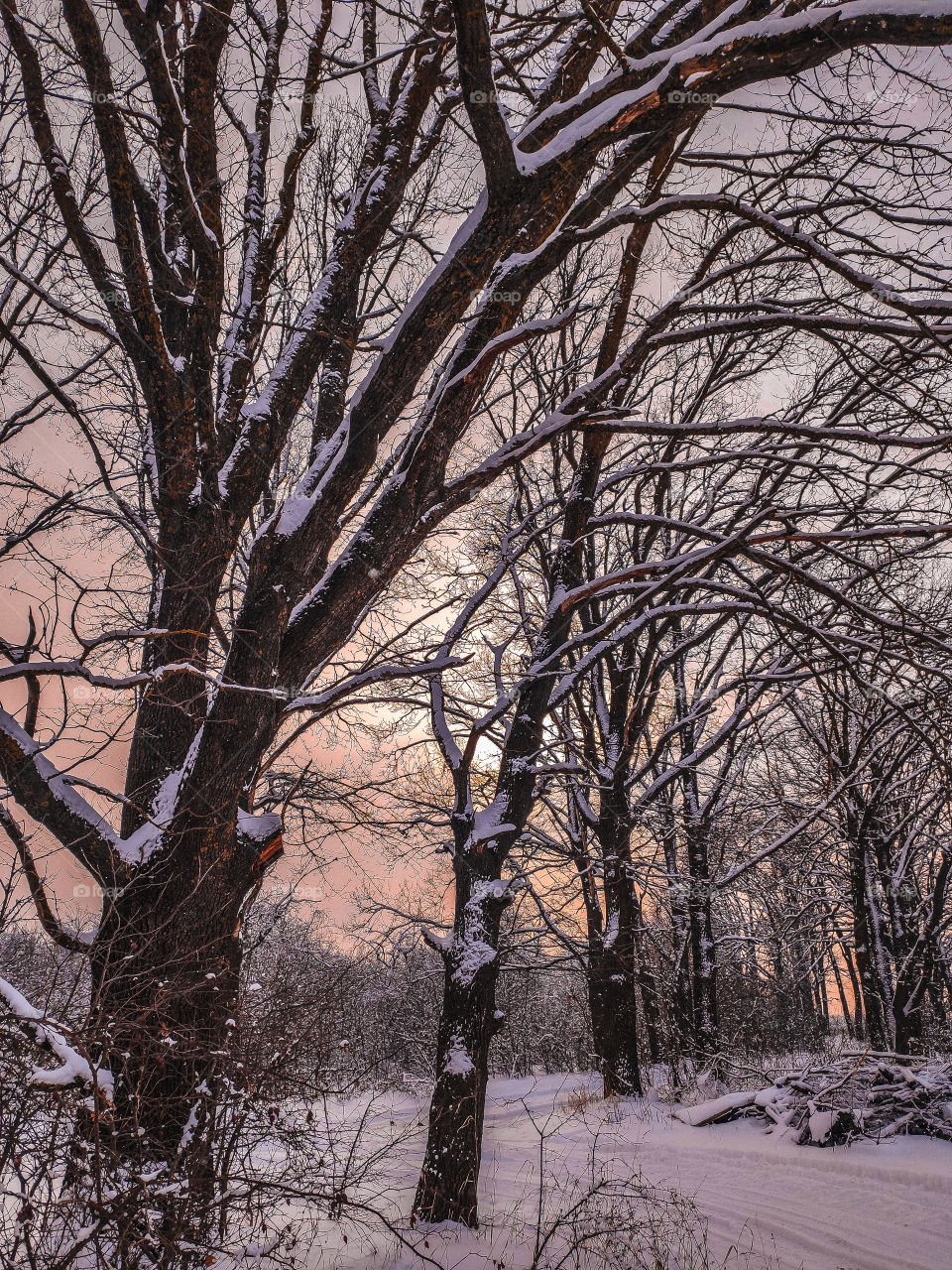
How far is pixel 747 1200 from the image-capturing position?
4777 millimetres

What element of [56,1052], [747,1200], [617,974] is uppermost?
[56,1052]

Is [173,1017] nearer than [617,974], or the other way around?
[173,1017]

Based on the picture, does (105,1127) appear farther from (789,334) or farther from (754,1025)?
(754,1025)

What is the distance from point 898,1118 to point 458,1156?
4089mm

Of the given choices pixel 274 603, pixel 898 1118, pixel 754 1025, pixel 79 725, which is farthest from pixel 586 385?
pixel 754 1025

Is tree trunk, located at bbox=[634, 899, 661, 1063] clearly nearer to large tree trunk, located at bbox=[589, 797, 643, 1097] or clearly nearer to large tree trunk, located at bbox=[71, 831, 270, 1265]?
large tree trunk, located at bbox=[589, 797, 643, 1097]

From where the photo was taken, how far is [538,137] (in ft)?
9.91

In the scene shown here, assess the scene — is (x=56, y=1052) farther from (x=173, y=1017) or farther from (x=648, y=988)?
(x=648, y=988)

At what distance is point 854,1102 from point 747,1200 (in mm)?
2005

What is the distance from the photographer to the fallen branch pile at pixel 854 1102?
568cm

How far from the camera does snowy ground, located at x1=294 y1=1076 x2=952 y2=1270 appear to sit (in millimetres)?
3836

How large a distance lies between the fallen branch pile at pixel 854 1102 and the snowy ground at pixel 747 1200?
0.20 metres

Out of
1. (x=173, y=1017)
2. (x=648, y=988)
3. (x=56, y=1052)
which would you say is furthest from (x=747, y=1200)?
(x=648, y=988)

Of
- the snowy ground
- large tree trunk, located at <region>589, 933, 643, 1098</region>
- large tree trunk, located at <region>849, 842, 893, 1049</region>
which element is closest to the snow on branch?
the snowy ground
